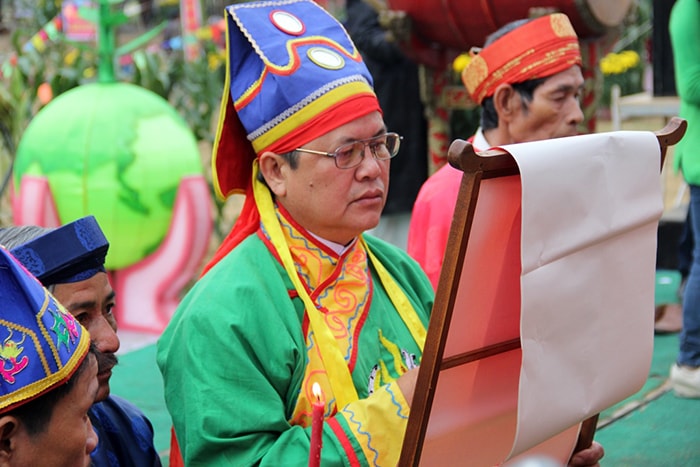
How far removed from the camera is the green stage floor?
408cm

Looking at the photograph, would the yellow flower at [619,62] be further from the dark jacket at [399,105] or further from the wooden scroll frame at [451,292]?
the wooden scroll frame at [451,292]

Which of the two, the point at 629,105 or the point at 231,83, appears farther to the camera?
the point at 629,105

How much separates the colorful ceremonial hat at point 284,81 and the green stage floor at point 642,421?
2079 millimetres

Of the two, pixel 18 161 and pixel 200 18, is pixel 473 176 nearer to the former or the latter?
pixel 18 161

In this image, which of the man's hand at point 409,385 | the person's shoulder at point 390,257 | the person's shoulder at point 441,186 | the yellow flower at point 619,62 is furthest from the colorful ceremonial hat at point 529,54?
the yellow flower at point 619,62

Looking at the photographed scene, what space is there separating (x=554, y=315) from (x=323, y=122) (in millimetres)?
700

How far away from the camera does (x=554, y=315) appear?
76.5 inches

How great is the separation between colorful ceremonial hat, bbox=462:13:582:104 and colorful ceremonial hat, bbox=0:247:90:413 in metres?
2.26

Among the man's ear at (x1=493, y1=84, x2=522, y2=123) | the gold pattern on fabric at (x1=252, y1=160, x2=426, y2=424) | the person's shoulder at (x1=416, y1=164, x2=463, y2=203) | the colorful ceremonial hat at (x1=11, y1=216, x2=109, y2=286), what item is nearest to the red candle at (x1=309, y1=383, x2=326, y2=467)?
the gold pattern on fabric at (x1=252, y1=160, x2=426, y2=424)

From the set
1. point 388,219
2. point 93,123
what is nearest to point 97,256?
point 93,123

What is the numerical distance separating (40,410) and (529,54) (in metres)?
2.38

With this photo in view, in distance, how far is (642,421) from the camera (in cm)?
443

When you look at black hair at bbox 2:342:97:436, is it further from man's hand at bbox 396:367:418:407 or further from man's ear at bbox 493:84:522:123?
man's ear at bbox 493:84:522:123

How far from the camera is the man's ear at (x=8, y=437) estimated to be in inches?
64.1
